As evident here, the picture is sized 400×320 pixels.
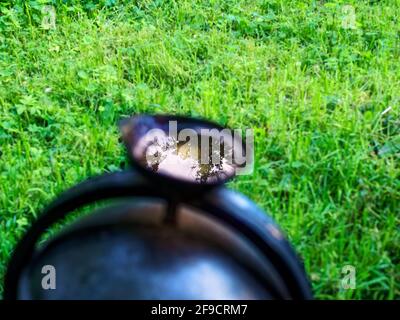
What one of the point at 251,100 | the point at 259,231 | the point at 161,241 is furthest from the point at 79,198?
the point at 251,100

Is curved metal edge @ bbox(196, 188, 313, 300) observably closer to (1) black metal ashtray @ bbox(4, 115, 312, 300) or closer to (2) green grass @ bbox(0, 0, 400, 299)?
(1) black metal ashtray @ bbox(4, 115, 312, 300)

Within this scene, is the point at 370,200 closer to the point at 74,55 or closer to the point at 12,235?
the point at 12,235

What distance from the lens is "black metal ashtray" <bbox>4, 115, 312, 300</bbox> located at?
171cm

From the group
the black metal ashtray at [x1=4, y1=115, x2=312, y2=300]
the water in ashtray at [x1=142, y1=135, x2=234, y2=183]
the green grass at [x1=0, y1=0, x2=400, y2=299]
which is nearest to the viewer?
the black metal ashtray at [x1=4, y1=115, x2=312, y2=300]

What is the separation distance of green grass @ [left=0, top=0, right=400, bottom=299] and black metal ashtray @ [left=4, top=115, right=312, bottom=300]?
801 mm

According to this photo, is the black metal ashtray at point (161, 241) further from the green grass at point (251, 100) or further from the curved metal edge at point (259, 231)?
the green grass at point (251, 100)

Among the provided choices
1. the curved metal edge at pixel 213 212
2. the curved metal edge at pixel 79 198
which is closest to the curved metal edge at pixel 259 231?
the curved metal edge at pixel 213 212

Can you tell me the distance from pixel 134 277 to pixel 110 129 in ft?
6.04

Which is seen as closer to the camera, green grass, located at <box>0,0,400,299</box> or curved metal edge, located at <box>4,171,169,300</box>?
curved metal edge, located at <box>4,171,169,300</box>

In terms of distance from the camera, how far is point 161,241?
1745mm

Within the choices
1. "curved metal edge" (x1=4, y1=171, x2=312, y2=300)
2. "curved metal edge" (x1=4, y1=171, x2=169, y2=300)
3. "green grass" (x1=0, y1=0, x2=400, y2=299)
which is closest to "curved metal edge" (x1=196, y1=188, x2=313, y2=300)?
"curved metal edge" (x1=4, y1=171, x2=312, y2=300)

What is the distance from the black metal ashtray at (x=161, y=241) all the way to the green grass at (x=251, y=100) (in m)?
0.80

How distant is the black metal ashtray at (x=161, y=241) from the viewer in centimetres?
171

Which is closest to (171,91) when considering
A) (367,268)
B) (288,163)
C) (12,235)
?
(288,163)
